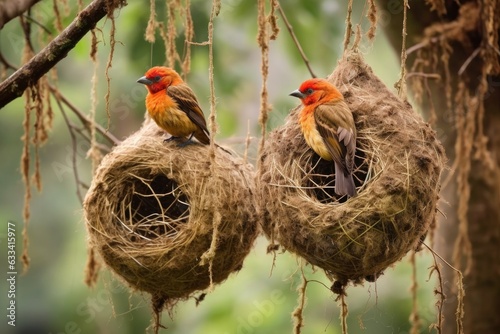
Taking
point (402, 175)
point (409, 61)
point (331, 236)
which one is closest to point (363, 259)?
point (331, 236)

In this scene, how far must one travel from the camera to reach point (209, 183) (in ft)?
12.8

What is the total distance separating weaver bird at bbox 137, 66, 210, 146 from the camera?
4.12m

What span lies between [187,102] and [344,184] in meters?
0.99

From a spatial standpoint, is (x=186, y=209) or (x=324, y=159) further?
(x=186, y=209)

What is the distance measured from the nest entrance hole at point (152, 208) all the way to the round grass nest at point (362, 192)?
0.55 m

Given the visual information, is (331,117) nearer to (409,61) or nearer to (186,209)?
(186,209)

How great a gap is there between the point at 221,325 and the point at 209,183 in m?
3.79

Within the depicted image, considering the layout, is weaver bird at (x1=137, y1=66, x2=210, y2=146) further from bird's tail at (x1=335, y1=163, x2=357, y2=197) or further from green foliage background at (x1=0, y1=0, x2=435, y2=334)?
bird's tail at (x1=335, y1=163, x2=357, y2=197)

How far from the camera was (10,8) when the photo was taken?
136 inches

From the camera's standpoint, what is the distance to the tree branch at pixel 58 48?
3.56 metres

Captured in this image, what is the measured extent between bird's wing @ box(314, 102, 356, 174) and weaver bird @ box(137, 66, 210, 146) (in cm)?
65

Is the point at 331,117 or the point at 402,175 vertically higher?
the point at 331,117

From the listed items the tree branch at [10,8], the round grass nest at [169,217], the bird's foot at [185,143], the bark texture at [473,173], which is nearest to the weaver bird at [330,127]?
the round grass nest at [169,217]

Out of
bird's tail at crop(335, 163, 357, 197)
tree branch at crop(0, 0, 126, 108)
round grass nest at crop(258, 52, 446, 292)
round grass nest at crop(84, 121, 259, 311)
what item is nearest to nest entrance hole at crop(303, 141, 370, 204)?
round grass nest at crop(258, 52, 446, 292)
